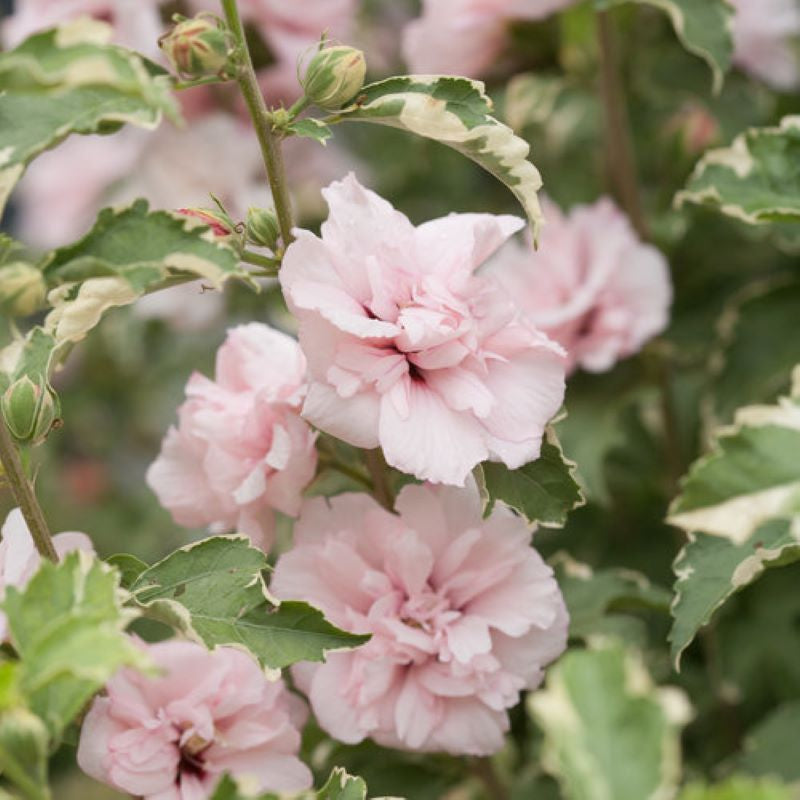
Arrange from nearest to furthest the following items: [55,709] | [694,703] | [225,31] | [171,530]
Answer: [55,709], [225,31], [694,703], [171,530]

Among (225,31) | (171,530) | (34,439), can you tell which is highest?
(225,31)

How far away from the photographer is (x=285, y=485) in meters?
0.64

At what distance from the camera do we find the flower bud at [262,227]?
0.59 metres

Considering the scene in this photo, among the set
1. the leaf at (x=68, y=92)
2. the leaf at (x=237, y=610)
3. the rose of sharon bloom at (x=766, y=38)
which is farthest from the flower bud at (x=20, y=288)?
the rose of sharon bloom at (x=766, y=38)

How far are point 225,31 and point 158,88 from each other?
10cm

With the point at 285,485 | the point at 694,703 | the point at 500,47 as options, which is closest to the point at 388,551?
the point at 285,485

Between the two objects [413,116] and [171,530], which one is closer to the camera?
[413,116]

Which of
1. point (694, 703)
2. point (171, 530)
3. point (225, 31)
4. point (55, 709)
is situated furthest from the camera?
point (171, 530)

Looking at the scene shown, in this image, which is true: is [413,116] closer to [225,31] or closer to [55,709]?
[225,31]

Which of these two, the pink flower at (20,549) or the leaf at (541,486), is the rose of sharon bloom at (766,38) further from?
the pink flower at (20,549)

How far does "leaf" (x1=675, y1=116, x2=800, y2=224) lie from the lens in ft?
2.36

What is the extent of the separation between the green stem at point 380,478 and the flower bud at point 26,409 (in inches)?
6.0

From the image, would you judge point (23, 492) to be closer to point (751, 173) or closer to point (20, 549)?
point (20, 549)

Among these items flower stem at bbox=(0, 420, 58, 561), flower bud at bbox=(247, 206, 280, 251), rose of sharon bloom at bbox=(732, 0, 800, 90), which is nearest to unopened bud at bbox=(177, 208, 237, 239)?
flower bud at bbox=(247, 206, 280, 251)
